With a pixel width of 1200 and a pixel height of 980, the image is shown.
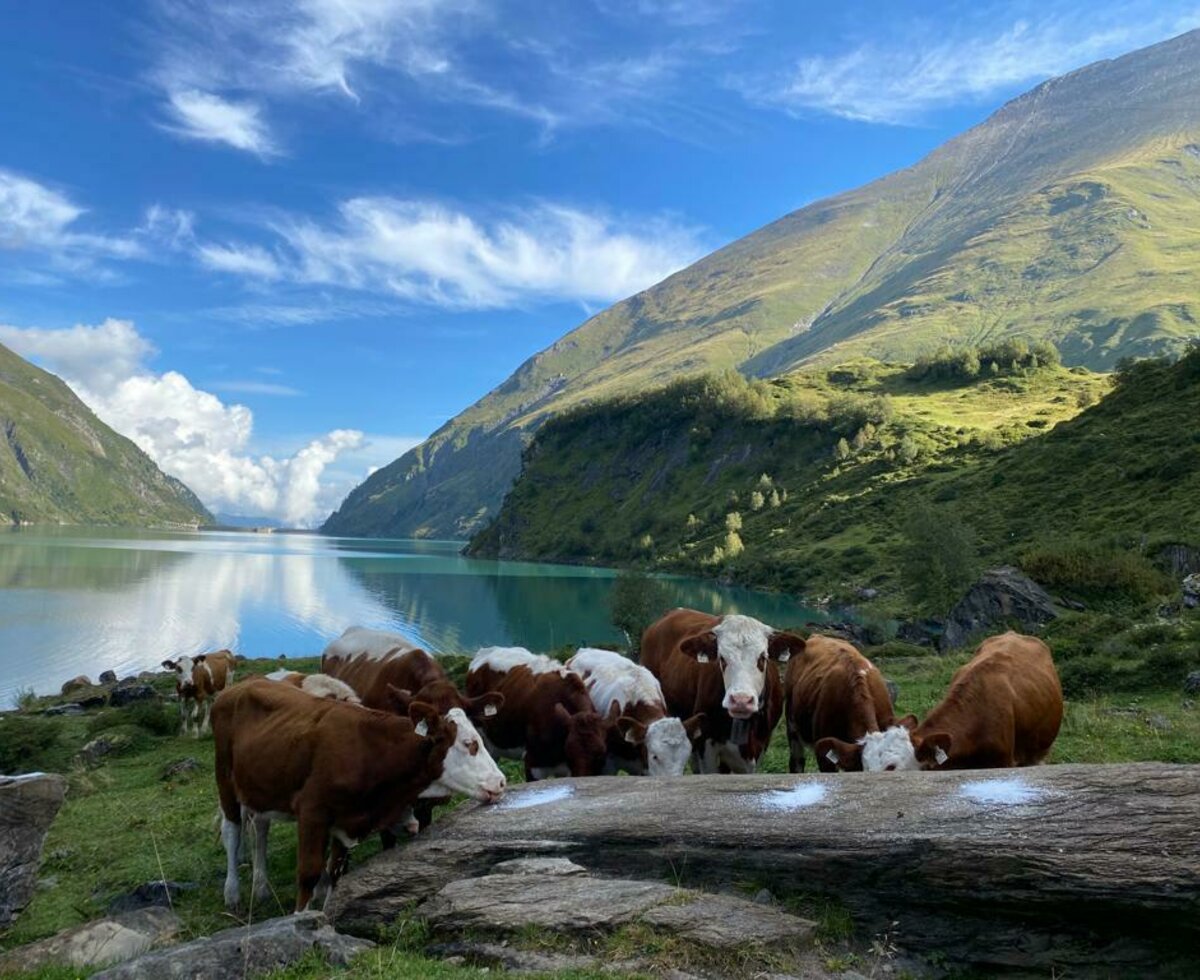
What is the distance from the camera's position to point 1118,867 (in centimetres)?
639

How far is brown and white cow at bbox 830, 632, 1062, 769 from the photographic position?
9266 millimetres

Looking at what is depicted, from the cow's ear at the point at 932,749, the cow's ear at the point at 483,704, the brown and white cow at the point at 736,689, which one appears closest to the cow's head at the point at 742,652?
the brown and white cow at the point at 736,689

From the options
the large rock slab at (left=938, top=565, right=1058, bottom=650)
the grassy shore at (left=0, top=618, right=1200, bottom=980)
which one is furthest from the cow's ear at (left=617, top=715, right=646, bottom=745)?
the large rock slab at (left=938, top=565, right=1058, bottom=650)

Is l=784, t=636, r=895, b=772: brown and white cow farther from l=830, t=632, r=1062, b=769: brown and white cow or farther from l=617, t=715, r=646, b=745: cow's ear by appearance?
l=617, t=715, r=646, b=745: cow's ear

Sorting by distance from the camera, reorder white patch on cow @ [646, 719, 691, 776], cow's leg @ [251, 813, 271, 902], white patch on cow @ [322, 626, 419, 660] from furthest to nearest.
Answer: white patch on cow @ [322, 626, 419, 660], white patch on cow @ [646, 719, 691, 776], cow's leg @ [251, 813, 271, 902]

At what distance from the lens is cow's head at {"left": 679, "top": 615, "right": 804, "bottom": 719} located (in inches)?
417

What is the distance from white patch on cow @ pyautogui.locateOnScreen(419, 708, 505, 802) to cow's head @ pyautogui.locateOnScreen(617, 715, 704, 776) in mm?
2500

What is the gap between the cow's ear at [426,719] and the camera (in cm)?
Result: 883

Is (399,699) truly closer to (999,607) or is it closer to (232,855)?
(232,855)

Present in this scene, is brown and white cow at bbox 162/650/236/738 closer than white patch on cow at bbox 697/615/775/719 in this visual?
No

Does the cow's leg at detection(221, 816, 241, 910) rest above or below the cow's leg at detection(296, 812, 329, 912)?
below

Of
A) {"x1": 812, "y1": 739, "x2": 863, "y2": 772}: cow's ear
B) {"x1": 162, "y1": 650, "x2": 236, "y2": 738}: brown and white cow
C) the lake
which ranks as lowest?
the lake

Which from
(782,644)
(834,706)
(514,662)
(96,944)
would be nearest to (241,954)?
(96,944)

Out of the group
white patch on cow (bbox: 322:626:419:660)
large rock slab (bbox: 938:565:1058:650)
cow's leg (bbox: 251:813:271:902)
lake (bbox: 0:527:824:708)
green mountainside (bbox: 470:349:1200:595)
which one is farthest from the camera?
green mountainside (bbox: 470:349:1200:595)
